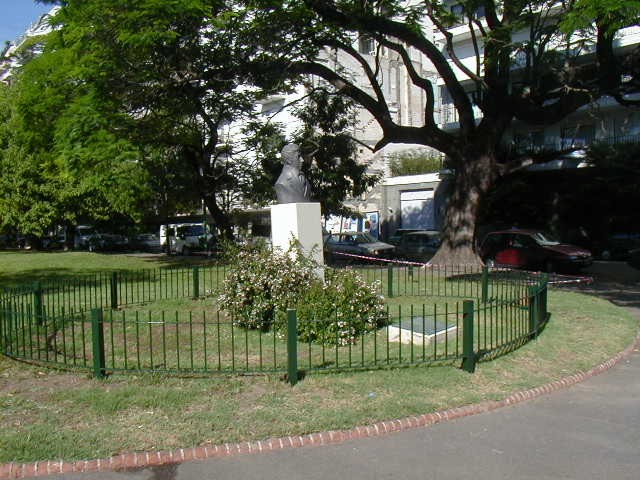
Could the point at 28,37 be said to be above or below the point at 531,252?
above

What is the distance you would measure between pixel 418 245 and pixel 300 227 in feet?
54.6

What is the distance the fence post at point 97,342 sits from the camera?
7.12 meters

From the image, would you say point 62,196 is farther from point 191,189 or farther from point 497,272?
point 497,272

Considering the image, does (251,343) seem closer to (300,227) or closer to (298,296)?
(298,296)

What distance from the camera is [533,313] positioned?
31.0ft

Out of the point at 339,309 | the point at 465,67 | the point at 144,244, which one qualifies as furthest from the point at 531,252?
the point at 144,244

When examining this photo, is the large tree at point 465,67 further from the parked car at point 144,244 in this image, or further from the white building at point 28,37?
the parked car at point 144,244

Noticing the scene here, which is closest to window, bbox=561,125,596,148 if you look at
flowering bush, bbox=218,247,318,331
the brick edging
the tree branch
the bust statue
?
the tree branch

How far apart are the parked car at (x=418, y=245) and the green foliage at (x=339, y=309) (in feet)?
52.4

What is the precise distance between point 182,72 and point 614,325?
12.0 metres

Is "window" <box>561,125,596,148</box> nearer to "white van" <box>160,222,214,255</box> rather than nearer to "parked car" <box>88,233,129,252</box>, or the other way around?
"white van" <box>160,222,214,255</box>

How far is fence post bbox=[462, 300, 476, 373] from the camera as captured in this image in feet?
24.4

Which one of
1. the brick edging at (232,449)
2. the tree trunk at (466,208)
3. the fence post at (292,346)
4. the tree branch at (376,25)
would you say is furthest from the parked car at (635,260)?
the fence post at (292,346)

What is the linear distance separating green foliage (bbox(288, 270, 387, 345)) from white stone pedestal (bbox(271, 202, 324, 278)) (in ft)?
3.09
